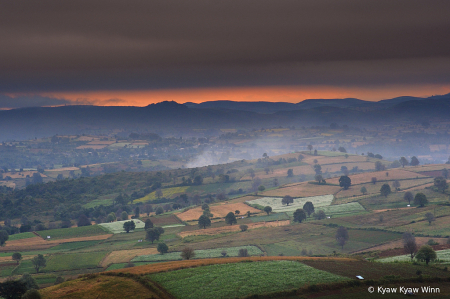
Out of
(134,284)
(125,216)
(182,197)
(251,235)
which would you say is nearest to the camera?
(134,284)

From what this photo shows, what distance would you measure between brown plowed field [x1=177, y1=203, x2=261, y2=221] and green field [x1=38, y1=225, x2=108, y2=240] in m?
26.5

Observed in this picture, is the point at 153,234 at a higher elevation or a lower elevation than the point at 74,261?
higher

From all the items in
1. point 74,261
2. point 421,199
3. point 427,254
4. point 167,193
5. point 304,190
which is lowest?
point 74,261

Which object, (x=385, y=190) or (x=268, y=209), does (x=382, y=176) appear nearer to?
(x=385, y=190)

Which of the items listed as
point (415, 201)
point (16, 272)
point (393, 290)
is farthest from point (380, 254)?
point (16, 272)

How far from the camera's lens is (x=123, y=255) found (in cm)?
9181

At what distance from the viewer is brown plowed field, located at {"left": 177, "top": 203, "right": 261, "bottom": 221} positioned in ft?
436

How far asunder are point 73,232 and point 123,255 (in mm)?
39620

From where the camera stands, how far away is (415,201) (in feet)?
390

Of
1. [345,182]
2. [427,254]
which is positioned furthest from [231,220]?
[427,254]

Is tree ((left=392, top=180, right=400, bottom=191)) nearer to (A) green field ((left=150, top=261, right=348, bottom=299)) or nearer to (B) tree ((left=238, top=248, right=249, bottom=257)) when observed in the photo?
(B) tree ((left=238, top=248, right=249, bottom=257))

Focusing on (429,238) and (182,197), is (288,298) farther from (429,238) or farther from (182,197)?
(182,197)

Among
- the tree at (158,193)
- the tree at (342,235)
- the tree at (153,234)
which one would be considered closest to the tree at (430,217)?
the tree at (342,235)

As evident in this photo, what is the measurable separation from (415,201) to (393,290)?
84.1 metres
